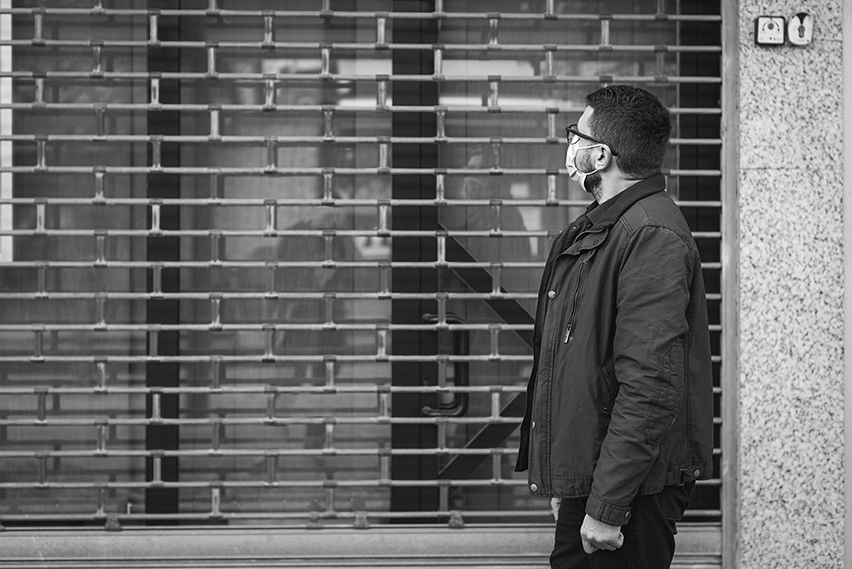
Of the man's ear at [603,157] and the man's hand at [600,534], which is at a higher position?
the man's ear at [603,157]

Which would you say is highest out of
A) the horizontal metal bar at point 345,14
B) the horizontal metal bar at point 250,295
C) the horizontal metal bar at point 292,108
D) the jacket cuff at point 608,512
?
the horizontal metal bar at point 345,14

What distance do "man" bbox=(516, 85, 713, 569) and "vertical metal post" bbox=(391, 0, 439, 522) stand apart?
153cm

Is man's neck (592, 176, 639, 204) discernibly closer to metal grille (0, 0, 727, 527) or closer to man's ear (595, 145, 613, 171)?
man's ear (595, 145, 613, 171)

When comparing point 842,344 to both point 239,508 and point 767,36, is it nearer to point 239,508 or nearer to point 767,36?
point 767,36

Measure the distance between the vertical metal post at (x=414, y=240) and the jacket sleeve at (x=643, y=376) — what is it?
1924mm

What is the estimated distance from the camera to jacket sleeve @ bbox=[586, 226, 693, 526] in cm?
260

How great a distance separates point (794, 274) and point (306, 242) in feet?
7.65

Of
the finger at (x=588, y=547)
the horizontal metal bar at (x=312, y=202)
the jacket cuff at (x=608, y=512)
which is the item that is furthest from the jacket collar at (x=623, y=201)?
the horizontal metal bar at (x=312, y=202)

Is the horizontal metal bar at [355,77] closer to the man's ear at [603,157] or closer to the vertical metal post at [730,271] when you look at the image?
the vertical metal post at [730,271]

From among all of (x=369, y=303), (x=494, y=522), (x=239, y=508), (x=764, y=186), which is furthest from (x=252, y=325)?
(x=764, y=186)

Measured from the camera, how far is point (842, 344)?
438 cm

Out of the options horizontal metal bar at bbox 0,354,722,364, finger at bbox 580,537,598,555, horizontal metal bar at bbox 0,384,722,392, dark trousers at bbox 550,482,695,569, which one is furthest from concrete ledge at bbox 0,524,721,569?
finger at bbox 580,537,598,555

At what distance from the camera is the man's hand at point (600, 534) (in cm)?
265

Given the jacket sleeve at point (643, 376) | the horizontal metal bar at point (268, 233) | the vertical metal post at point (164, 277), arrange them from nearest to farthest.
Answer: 1. the jacket sleeve at point (643, 376)
2. the horizontal metal bar at point (268, 233)
3. the vertical metal post at point (164, 277)
